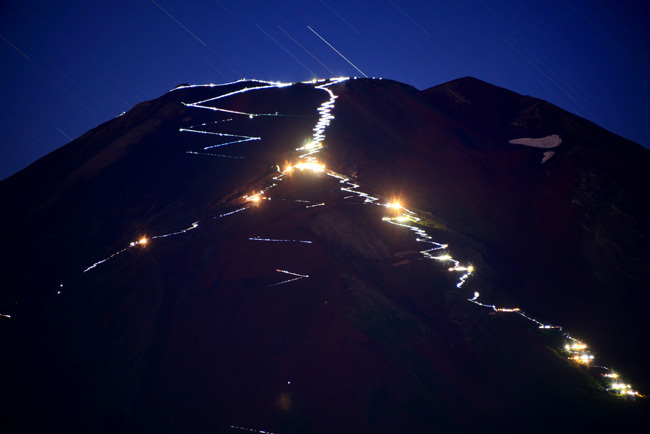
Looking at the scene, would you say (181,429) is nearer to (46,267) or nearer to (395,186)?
(46,267)

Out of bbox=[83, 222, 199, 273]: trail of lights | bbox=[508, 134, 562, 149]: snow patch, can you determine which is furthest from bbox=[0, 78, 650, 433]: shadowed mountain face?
bbox=[508, 134, 562, 149]: snow patch

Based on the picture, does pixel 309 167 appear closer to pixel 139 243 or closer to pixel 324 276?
pixel 324 276

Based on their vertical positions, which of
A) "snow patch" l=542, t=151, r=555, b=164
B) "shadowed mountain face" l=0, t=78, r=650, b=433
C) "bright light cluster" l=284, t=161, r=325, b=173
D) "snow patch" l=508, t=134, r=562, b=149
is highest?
"snow patch" l=508, t=134, r=562, b=149

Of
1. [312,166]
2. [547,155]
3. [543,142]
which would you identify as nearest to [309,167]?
[312,166]

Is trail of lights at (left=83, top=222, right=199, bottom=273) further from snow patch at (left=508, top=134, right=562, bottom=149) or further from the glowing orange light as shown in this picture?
snow patch at (left=508, top=134, right=562, bottom=149)

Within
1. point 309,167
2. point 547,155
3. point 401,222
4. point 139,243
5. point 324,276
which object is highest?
point 547,155

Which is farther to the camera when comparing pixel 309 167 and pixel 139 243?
pixel 309 167
